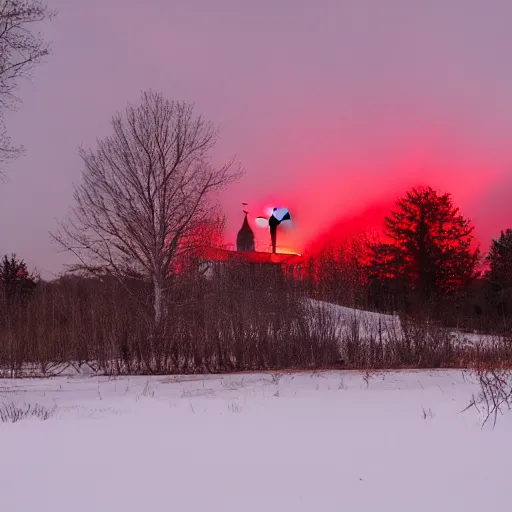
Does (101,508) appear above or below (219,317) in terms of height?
below

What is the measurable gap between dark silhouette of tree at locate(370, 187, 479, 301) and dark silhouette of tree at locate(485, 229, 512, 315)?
2.00m

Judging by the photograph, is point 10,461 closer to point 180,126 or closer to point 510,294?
point 180,126

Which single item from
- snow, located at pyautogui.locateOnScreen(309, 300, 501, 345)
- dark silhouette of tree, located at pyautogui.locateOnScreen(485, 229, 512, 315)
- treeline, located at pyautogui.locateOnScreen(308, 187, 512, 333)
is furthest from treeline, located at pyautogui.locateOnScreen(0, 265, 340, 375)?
dark silhouette of tree, located at pyautogui.locateOnScreen(485, 229, 512, 315)

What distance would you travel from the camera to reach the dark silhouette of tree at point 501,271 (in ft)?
124

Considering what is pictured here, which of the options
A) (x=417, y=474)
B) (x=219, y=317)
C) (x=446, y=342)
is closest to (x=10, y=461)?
(x=417, y=474)

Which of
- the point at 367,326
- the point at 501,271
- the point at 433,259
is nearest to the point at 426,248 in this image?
the point at 433,259

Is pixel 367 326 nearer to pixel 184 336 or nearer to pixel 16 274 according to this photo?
pixel 184 336

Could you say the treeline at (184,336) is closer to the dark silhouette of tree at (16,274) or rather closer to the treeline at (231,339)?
the treeline at (231,339)

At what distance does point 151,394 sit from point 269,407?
2926 mm

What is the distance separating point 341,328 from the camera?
48.5 feet

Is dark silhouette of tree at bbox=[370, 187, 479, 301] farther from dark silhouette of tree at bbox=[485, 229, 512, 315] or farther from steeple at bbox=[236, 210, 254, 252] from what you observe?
steeple at bbox=[236, 210, 254, 252]

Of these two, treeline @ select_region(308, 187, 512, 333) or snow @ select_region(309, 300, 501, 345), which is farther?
treeline @ select_region(308, 187, 512, 333)

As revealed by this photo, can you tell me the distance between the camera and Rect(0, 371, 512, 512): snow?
373cm

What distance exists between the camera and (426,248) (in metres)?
38.9
